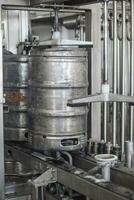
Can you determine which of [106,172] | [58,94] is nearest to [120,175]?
[106,172]

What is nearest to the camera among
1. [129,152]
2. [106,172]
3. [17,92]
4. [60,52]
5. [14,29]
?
[106,172]

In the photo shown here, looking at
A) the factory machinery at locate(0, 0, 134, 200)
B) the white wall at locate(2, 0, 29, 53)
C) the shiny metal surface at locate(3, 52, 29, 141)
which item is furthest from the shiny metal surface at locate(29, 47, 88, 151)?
the white wall at locate(2, 0, 29, 53)

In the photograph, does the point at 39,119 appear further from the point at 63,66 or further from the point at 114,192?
the point at 114,192

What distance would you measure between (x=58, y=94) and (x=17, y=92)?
39 cm

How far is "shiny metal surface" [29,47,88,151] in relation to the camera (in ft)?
5.42

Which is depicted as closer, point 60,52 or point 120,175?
point 120,175

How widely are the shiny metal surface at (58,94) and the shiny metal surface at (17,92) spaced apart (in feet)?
0.81

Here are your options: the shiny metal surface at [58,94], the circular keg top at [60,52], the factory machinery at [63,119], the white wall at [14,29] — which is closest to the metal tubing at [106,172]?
the factory machinery at [63,119]

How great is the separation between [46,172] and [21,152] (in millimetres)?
374

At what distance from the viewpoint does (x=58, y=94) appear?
1.66 metres

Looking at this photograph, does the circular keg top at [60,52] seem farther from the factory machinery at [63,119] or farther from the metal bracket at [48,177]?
the metal bracket at [48,177]

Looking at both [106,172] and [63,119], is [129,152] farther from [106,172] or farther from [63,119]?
[63,119]

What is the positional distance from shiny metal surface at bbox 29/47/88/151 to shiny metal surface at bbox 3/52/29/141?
0.25 meters

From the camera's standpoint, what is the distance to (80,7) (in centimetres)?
198
